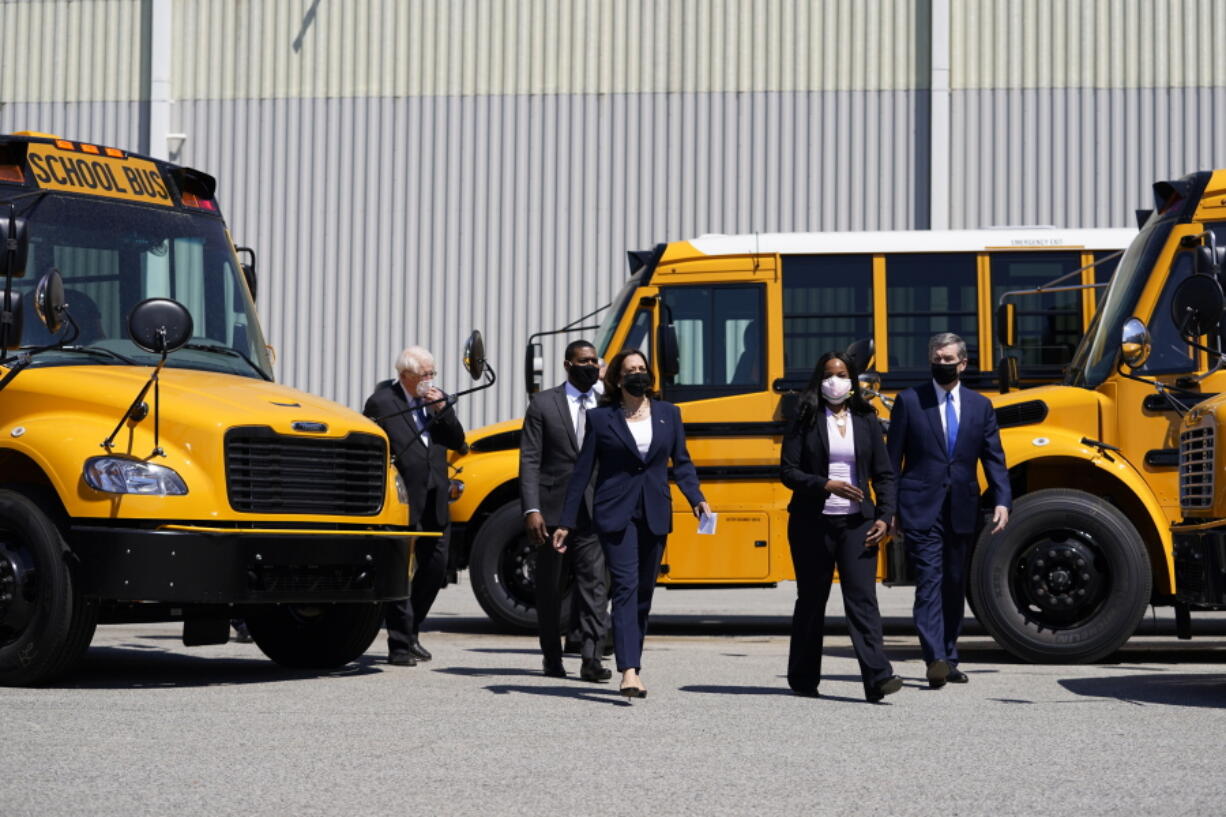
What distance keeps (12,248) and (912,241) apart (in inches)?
265

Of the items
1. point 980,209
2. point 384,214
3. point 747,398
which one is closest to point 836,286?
point 747,398

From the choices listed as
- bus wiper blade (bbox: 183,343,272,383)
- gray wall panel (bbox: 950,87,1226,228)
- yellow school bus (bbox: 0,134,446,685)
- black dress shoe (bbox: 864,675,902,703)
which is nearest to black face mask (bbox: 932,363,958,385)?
black dress shoe (bbox: 864,675,902,703)

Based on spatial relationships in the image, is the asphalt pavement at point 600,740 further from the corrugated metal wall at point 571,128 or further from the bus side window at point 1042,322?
the corrugated metal wall at point 571,128

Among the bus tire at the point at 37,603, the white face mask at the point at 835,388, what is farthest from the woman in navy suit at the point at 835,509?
the bus tire at the point at 37,603

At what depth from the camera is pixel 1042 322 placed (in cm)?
1344

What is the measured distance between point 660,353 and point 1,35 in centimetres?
1563

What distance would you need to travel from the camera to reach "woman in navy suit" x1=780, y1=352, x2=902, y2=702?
9203 millimetres

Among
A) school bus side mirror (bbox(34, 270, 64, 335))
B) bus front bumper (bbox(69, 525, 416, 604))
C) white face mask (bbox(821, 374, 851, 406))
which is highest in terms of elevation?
school bus side mirror (bbox(34, 270, 64, 335))

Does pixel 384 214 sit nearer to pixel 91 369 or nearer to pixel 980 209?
pixel 980 209

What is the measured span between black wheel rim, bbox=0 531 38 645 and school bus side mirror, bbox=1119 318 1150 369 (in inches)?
240

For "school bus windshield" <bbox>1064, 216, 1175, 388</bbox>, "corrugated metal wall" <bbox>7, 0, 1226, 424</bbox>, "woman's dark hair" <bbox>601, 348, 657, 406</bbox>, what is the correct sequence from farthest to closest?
"corrugated metal wall" <bbox>7, 0, 1226, 424</bbox> → "school bus windshield" <bbox>1064, 216, 1175, 388</bbox> → "woman's dark hair" <bbox>601, 348, 657, 406</bbox>

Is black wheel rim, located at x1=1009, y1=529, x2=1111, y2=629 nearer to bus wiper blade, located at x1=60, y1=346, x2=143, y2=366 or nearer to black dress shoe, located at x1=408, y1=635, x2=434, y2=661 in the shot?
black dress shoe, located at x1=408, y1=635, x2=434, y2=661

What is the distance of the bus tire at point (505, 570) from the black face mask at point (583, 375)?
A: 121 inches

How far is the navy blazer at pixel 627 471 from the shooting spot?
368 inches
